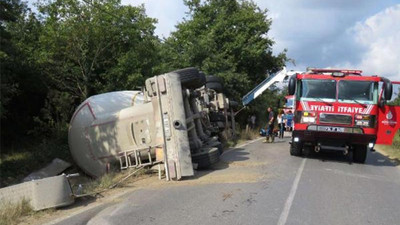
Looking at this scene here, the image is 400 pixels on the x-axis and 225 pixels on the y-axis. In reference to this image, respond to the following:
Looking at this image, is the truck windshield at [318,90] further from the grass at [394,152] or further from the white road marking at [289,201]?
the grass at [394,152]

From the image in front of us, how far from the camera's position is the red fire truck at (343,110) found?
12719 millimetres

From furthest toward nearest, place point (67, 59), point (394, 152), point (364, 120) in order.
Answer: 1. point (67, 59)
2. point (394, 152)
3. point (364, 120)

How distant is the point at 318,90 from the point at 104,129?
21.1ft

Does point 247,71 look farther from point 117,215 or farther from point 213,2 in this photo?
point 117,215

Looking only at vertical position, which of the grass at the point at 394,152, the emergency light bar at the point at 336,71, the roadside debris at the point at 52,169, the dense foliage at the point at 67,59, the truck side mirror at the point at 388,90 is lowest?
the grass at the point at 394,152

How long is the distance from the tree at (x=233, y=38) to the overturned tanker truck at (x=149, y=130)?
14.0 m

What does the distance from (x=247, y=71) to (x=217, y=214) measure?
89.2ft

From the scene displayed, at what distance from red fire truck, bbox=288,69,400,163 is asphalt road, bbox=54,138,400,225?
1.23 metres

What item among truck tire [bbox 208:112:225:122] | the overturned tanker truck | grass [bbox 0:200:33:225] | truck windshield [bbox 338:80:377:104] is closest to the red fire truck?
truck windshield [bbox 338:80:377:104]

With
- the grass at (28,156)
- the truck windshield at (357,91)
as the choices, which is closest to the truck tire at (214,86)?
the grass at (28,156)

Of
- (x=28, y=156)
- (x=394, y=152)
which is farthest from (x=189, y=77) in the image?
(x=394, y=152)

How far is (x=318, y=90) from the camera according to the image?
521 inches

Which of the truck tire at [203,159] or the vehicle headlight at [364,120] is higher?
the vehicle headlight at [364,120]

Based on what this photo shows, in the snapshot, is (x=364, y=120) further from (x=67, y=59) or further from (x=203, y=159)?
(x=67, y=59)
